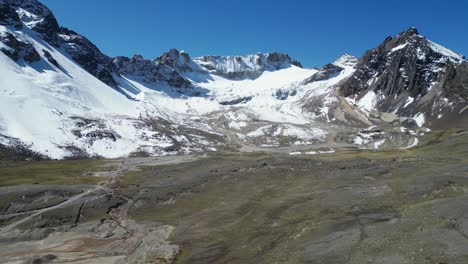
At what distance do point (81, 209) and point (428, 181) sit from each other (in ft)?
219

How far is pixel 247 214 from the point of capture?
77.6 m

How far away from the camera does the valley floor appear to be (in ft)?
167

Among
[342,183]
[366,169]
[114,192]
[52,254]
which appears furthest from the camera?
[366,169]

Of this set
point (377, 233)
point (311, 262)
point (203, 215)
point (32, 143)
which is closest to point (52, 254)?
point (203, 215)

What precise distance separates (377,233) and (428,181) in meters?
37.7

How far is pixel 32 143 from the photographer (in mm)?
179500

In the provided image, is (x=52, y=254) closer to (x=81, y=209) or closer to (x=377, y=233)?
(x=81, y=209)

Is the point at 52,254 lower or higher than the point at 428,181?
lower

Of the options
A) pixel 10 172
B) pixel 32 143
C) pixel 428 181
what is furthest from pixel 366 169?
pixel 32 143

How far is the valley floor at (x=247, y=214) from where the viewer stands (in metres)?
50.9

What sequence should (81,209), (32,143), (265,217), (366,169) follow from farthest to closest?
1. (32,143)
2. (366,169)
3. (81,209)
4. (265,217)

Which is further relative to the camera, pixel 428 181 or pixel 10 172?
pixel 10 172

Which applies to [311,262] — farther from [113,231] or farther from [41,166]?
[41,166]

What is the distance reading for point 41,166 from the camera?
150125 mm
